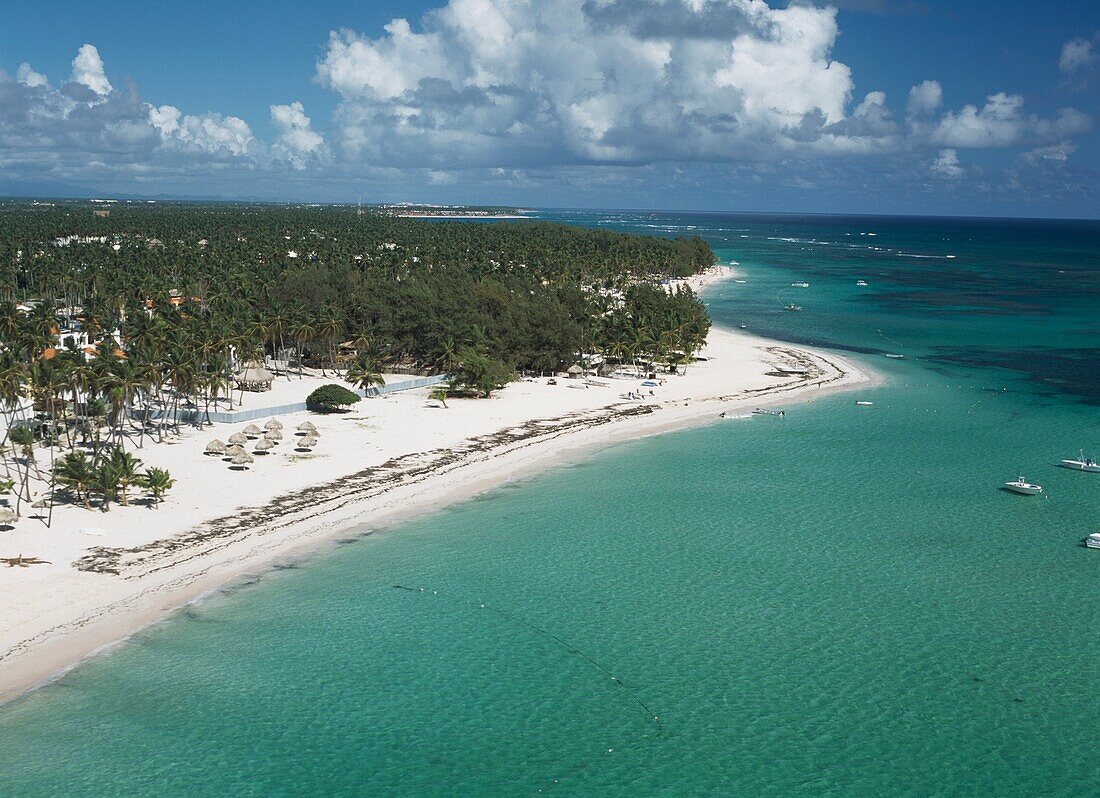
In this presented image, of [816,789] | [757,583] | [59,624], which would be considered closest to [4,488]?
[59,624]

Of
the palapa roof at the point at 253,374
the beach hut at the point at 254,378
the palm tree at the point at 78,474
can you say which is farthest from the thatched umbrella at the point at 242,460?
the palapa roof at the point at 253,374

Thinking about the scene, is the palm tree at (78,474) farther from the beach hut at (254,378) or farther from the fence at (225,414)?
the beach hut at (254,378)

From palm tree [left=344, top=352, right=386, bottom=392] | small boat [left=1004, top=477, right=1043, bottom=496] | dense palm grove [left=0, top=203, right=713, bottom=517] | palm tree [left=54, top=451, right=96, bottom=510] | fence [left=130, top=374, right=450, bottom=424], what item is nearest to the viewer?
palm tree [left=54, top=451, right=96, bottom=510]

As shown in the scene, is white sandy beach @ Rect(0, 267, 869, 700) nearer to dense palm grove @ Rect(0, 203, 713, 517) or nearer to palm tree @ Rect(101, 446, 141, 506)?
palm tree @ Rect(101, 446, 141, 506)

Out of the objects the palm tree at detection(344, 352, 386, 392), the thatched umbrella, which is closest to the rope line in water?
the thatched umbrella

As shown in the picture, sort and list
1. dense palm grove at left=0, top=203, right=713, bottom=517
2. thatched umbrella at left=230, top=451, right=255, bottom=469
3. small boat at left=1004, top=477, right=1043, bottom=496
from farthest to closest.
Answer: dense palm grove at left=0, top=203, right=713, bottom=517 < small boat at left=1004, top=477, right=1043, bottom=496 < thatched umbrella at left=230, top=451, right=255, bottom=469

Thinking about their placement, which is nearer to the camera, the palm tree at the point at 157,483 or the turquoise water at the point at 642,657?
the turquoise water at the point at 642,657

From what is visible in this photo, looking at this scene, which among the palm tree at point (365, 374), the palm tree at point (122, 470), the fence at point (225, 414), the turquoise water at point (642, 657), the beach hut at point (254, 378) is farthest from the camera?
the beach hut at point (254, 378)
